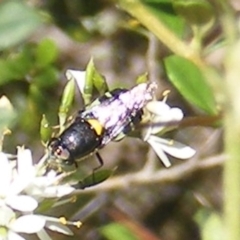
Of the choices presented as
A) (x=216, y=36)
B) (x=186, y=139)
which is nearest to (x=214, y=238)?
(x=216, y=36)

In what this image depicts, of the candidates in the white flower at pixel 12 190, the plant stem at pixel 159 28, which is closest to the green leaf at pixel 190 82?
the plant stem at pixel 159 28

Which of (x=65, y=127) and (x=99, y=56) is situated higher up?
(x=65, y=127)

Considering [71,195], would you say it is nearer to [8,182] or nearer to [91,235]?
[8,182]

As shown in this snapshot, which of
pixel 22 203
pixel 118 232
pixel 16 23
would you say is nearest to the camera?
pixel 22 203

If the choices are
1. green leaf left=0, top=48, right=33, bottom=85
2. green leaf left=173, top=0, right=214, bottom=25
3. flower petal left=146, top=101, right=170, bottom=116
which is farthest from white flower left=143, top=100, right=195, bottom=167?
green leaf left=0, top=48, right=33, bottom=85

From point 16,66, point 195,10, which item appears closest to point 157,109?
point 195,10

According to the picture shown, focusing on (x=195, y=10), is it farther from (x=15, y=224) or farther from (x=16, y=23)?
(x=15, y=224)
